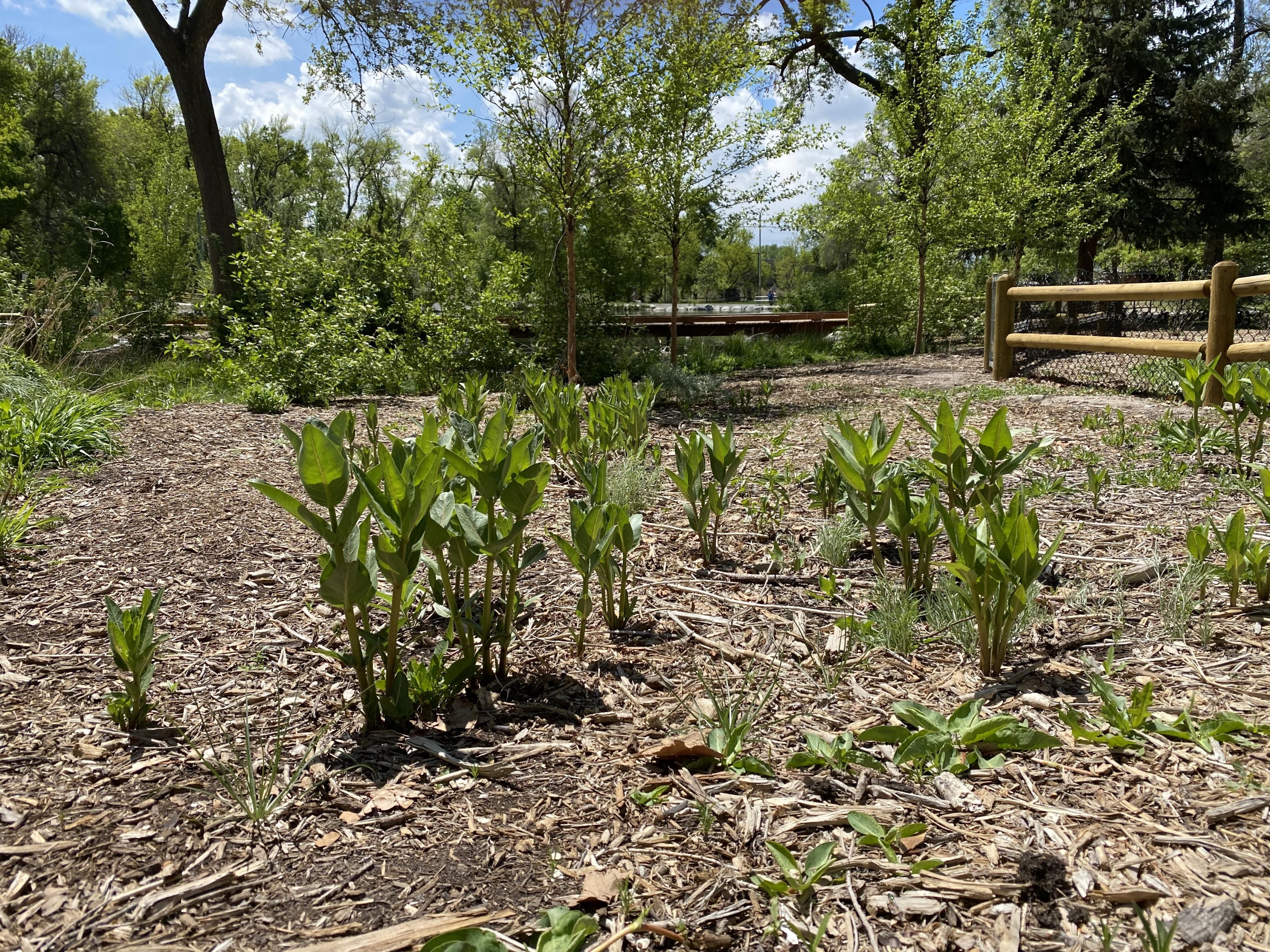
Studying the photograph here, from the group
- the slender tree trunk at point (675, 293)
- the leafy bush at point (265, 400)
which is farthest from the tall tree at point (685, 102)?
the leafy bush at point (265, 400)

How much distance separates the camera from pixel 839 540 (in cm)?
299

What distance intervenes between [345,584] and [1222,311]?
7224mm

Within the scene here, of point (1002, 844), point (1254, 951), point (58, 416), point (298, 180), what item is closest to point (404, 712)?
point (1002, 844)

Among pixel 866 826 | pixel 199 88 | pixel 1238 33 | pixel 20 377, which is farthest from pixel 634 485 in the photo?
pixel 1238 33

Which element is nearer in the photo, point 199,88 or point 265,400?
point 265,400

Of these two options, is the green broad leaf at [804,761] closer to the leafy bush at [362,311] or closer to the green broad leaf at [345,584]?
the green broad leaf at [345,584]

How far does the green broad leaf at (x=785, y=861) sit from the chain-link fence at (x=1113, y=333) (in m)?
6.97

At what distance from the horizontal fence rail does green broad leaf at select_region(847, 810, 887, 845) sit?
20.1 feet

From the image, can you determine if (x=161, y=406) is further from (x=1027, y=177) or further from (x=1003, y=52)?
(x=1003, y=52)

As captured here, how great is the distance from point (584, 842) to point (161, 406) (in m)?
6.64

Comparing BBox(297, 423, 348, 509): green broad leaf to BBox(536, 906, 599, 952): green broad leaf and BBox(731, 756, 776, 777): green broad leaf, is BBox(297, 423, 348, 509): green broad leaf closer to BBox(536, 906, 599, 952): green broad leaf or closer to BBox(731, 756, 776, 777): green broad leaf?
BBox(536, 906, 599, 952): green broad leaf

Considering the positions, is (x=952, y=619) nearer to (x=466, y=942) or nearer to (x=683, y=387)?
(x=466, y=942)

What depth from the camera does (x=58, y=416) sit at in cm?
461

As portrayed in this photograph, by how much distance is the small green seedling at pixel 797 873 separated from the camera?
4.33 feet
